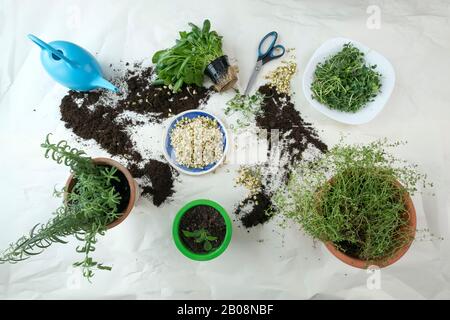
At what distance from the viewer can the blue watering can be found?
121 cm

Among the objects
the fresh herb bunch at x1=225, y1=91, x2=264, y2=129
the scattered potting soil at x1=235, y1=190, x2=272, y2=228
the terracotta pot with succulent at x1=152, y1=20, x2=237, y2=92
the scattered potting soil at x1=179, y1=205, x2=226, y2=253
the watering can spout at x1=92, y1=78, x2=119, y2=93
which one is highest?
the terracotta pot with succulent at x1=152, y1=20, x2=237, y2=92

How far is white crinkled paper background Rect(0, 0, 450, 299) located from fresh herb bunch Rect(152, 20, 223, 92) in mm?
101

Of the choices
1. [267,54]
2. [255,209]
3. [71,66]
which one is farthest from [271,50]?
[71,66]

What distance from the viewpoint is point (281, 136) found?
1.31 meters

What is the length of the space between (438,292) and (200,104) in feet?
Result: 3.17

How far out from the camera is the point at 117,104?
134 centimetres

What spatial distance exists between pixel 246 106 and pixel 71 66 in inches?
22.1

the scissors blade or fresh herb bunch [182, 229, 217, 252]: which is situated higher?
the scissors blade

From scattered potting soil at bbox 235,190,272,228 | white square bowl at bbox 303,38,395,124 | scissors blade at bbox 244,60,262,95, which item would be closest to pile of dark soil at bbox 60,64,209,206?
scissors blade at bbox 244,60,262,95

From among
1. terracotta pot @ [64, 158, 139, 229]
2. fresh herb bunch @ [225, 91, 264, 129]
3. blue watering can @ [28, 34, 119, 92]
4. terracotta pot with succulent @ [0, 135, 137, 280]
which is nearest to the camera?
terracotta pot with succulent @ [0, 135, 137, 280]

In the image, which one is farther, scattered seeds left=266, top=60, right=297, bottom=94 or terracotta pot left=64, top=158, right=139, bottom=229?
scattered seeds left=266, top=60, right=297, bottom=94

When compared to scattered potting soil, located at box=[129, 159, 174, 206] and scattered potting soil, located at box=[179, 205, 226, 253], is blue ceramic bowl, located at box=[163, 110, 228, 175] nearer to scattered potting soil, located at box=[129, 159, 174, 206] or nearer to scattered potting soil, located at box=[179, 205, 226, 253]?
scattered potting soil, located at box=[129, 159, 174, 206]

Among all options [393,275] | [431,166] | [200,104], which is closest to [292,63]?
[200,104]

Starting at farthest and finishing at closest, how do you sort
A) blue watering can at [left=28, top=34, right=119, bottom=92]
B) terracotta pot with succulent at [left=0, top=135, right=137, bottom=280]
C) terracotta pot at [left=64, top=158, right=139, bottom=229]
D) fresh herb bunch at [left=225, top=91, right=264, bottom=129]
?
1. fresh herb bunch at [left=225, top=91, right=264, bottom=129]
2. blue watering can at [left=28, top=34, right=119, bottom=92]
3. terracotta pot at [left=64, top=158, right=139, bottom=229]
4. terracotta pot with succulent at [left=0, top=135, right=137, bottom=280]
